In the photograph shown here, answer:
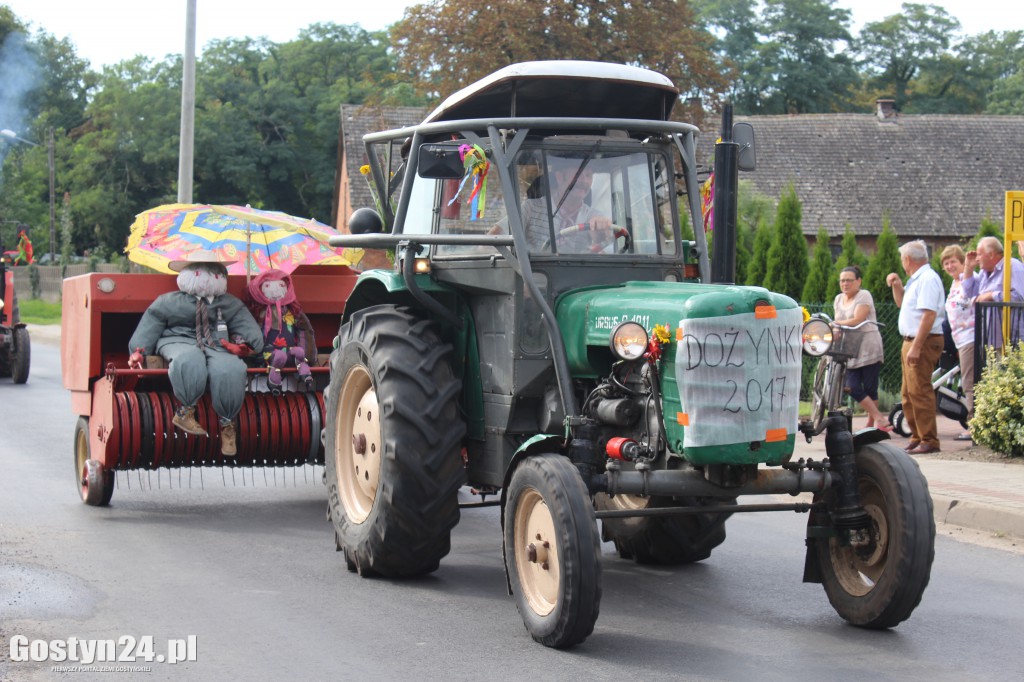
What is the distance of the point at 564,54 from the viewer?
89.8 feet

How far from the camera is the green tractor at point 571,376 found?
607 cm

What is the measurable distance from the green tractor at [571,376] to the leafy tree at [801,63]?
5814 cm

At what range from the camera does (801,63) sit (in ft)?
213

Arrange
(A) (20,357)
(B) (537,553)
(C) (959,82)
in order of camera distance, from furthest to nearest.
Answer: (C) (959,82), (A) (20,357), (B) (537,553)

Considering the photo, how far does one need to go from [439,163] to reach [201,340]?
3596mm

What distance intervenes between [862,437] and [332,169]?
5958 centimetres

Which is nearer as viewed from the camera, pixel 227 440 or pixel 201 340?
pixel 227 440

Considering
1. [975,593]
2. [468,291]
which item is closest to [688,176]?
[468,291]

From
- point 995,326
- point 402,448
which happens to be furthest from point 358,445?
point 995,326

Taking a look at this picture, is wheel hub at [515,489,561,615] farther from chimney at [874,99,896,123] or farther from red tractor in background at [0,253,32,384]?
chimney at [874,99,896,123]

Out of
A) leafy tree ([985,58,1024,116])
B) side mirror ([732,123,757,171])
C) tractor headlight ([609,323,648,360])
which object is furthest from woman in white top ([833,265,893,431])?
leafy tree ([985,58,1024,116])

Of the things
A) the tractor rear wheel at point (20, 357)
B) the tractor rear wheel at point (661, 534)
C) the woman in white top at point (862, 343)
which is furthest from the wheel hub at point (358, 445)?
the tractor rear wheel at point (20, 357)

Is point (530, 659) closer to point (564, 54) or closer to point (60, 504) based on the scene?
point (60, 504)

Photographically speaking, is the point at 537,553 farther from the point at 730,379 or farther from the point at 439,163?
the point at 439,163
